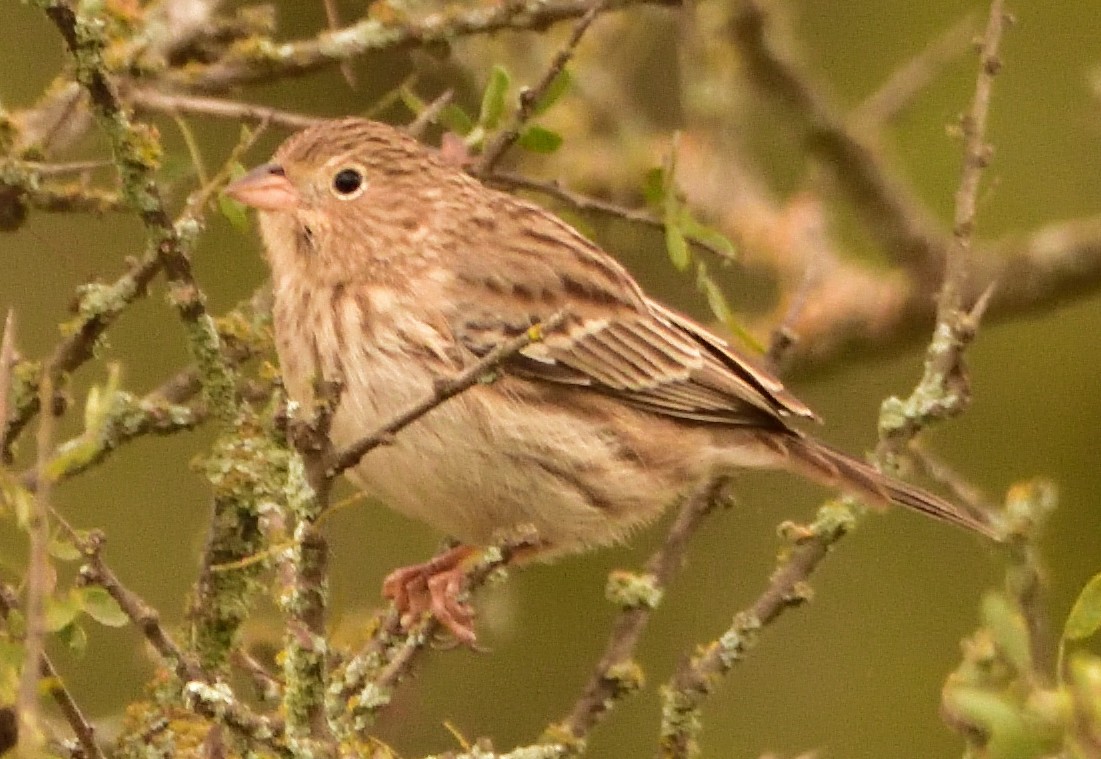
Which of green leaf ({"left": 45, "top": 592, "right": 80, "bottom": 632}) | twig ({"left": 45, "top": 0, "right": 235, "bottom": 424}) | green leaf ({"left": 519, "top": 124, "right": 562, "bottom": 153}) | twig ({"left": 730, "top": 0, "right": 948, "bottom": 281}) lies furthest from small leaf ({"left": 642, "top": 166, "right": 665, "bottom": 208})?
twig ({"left": 730, "top": 0, "right": 948, "bottom": 281})

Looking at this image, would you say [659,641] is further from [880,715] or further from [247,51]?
[247,51]

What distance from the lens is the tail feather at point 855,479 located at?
12.7 feet

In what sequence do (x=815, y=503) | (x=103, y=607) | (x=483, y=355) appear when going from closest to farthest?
1. (x=103, y=607)
2. (x=483, y=355)
3. (x=815, y=503)

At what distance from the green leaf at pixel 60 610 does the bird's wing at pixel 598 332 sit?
1542 millimetres

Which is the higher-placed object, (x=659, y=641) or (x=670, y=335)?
(x=659, y=641)

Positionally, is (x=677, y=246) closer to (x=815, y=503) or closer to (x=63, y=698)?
(x=63, y=698)

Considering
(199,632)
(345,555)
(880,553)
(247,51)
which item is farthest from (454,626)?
(880,553)

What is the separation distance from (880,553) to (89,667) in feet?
7.99

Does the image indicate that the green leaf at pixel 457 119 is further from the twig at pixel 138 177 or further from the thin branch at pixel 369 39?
the twig at pixel 138 177

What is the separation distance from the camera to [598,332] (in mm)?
3986

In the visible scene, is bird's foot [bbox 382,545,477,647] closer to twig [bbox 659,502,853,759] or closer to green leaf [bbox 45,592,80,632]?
twig [bbox 659,502,853,759]

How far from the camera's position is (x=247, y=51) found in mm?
3461

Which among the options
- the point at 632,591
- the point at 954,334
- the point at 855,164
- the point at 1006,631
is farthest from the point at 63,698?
the point at 855,164

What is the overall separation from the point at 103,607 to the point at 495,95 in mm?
1229
